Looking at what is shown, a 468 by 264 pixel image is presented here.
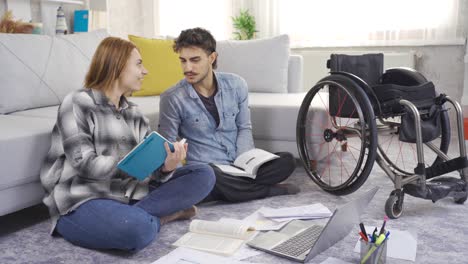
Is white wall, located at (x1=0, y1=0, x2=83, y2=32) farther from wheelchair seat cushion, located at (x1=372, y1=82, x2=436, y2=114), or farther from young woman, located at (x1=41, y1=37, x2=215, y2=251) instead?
wheelchair seat cushion, located at (x1=372, y1=82, x2=436, y2=114)

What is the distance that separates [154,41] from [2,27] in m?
0.86

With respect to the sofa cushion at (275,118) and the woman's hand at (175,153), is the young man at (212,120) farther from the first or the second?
the woman's hand at (175,153)

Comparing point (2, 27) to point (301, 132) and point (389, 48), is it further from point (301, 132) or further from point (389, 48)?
point (389, 48)

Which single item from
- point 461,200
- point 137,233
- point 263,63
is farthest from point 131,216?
point 263,63

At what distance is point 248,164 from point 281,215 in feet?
1.04

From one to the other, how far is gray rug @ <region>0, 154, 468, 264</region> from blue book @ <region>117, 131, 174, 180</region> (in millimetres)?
272

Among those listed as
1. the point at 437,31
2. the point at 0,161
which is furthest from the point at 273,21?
the point at 0,161

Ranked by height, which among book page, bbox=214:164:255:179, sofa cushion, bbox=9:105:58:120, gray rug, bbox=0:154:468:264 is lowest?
gray rug, bbox=0:154:468:264

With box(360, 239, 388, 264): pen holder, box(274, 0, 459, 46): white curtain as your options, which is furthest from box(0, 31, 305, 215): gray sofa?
box(360, 239, 388, 264): pen holder

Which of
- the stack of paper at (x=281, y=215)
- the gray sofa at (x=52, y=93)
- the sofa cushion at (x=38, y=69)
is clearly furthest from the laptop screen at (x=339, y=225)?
the sofa cushion at (x=38, y=69)

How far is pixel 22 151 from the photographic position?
1802 mm

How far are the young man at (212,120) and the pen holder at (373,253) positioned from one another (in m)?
0.74

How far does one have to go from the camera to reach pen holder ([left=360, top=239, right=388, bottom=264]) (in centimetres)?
148

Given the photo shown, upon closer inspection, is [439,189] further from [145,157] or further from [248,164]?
[145,157]
